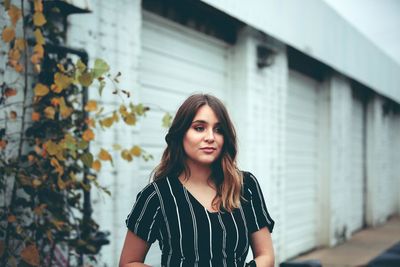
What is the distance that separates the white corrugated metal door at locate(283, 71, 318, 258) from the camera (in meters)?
8.21

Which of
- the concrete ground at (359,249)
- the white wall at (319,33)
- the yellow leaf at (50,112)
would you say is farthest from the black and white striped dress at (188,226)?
the concrete ground at (359,249)

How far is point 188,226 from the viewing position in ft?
5.99

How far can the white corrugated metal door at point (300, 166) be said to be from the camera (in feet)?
26.9

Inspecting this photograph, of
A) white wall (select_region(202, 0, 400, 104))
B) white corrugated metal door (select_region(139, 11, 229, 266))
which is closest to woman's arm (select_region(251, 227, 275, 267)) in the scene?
white corrugated metal door (select_region(139, 11, 229, 266))

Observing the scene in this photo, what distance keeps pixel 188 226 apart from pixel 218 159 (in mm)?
316

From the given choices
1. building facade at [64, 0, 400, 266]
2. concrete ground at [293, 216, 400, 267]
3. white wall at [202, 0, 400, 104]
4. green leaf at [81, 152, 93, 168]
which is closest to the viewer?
green leaf at [81, 152, 93, 168]

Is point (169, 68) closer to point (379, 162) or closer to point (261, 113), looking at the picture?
point (261, 113)

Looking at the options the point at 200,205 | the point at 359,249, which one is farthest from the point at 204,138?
the point at 359,249

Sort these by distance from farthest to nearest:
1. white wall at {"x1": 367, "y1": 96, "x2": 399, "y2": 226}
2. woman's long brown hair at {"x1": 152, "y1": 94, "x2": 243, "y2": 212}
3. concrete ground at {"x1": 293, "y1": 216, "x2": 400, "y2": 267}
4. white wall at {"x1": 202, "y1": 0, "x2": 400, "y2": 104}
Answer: white wall at {"x1": 367, "y1": 96, "x2": 399, "y2": 226} < concrete ground at {"x1": 293, "y1": 216, "x2": 400, "y2": 267} < white wall at {"x1": 202, "y1": 0, "x2": 400, "y2": 104} < woman's long brown hair at {"x1": 152, "y1": 94, "x2": 243, "y2": 212}

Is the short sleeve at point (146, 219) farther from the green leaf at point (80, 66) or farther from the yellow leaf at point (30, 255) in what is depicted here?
the green leaf at point (80, 66)

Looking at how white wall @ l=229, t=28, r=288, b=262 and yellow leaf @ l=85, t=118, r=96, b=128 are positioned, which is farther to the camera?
white wall @ l=229, t=28, r=288, b=262

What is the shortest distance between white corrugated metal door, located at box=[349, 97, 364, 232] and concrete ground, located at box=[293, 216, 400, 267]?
0.36m

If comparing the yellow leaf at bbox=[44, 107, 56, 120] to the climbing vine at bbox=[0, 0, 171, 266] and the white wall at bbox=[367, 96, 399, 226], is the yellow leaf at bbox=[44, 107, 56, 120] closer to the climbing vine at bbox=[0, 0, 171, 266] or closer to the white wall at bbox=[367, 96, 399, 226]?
the climbing vine at bbox=[0, 0, 171, 266]

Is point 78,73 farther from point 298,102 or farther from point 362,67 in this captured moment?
point 362,67
